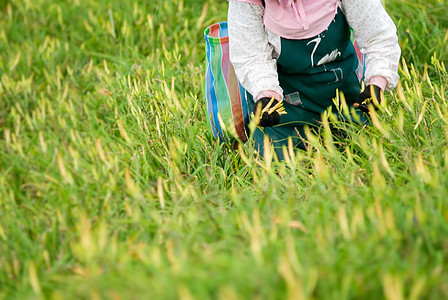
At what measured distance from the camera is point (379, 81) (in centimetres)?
204

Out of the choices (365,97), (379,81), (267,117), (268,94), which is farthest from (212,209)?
(379,81)

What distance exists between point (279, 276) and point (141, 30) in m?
2.65

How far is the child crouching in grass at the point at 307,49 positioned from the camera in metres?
2.03

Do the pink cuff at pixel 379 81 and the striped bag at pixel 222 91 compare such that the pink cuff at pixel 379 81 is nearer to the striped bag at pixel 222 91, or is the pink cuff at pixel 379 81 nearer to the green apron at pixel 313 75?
the green apron at pixel 313 75

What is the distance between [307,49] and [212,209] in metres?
0.90

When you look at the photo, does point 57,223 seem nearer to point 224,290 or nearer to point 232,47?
point 224,290

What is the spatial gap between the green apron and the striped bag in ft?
0.22

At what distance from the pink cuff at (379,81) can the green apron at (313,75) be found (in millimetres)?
179

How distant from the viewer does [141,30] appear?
3.49m

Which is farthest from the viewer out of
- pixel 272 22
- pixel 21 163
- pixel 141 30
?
pixel 141 30

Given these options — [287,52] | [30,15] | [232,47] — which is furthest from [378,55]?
[30,15]

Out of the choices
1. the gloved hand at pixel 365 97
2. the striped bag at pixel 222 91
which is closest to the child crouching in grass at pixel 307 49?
the gloved hand at pixel 365 97

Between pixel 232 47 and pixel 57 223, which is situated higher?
pixel 232 47

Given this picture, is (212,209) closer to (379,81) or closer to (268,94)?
(268,94)
